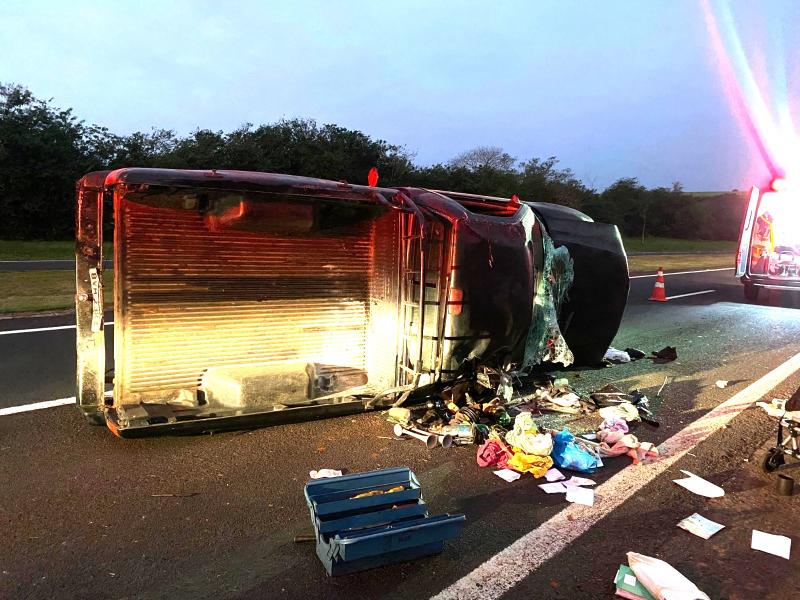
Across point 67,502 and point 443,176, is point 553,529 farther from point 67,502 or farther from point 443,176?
point 443,176

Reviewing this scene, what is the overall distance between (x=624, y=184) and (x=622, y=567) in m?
60.0

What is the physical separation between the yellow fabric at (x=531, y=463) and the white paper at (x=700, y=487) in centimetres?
92

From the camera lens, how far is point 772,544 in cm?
326

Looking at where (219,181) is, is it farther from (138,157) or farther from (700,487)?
(138,157)

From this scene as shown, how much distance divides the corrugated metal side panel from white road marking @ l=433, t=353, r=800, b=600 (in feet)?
8.58

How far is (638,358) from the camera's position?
7.64 m

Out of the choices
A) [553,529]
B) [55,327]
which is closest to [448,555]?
[553,529]

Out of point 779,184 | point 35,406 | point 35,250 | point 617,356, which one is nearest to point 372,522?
point 35,406

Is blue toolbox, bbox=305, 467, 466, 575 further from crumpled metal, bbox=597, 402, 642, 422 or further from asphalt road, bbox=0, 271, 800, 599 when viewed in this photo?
crumpled metal, bbox=597, 402, 642, 422

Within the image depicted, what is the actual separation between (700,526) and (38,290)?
12.8m

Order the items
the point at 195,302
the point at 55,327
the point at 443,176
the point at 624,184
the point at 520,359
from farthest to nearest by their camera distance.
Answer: the point at 624,184
the point at 443,176
the point at 55,327
the point at 520,359
the point at 195,302

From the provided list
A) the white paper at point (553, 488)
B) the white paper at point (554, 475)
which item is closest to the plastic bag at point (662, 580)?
the white paper at point (553, 488)

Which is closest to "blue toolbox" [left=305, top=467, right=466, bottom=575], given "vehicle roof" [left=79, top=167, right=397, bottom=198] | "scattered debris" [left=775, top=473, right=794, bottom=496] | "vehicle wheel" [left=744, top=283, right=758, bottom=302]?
"vehicle roof" [left=79, top=167, right=397, bottom=198]

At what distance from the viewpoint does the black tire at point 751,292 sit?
1392cm
